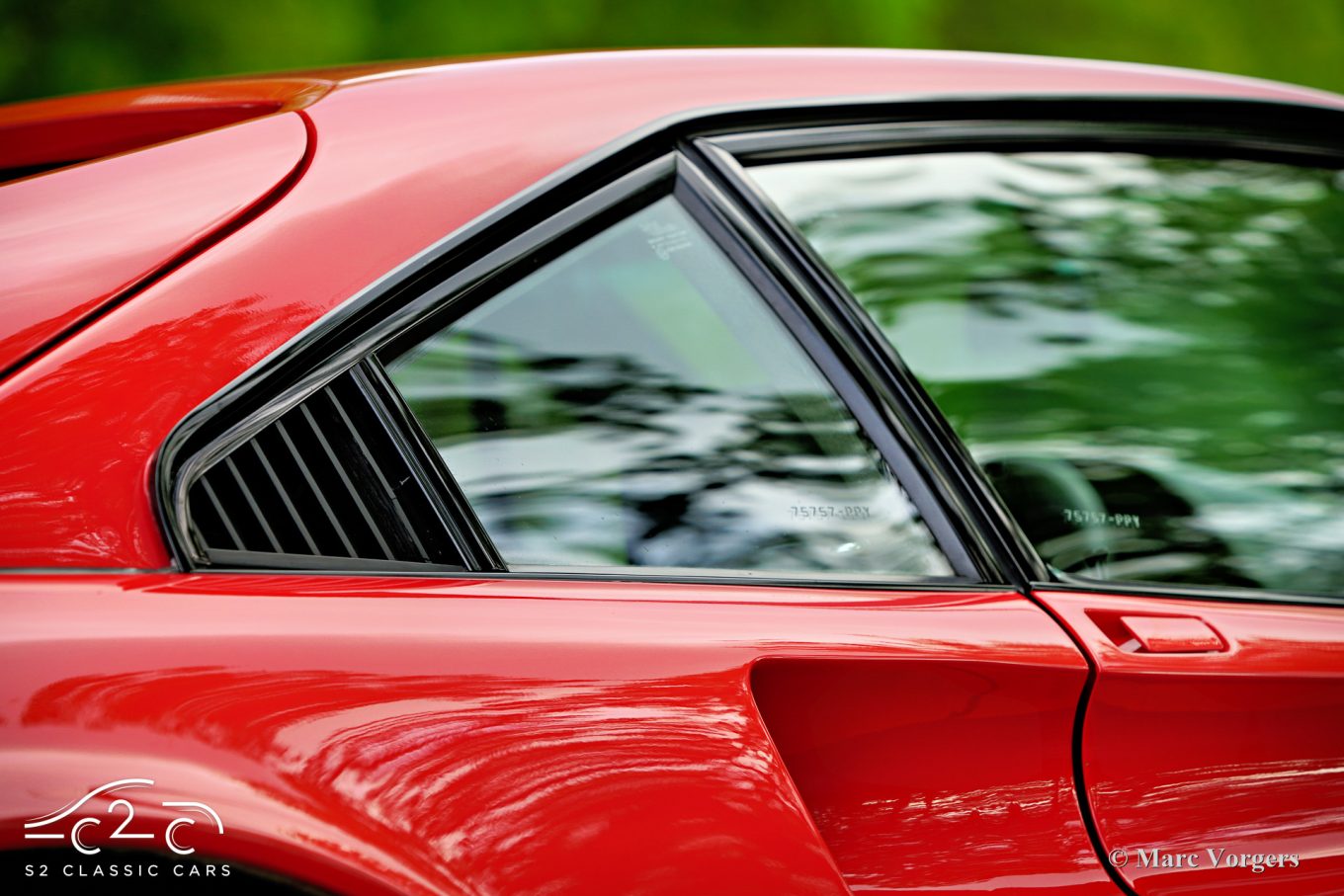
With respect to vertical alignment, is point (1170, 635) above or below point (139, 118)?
below

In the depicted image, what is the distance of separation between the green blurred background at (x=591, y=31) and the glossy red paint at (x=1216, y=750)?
343 cm

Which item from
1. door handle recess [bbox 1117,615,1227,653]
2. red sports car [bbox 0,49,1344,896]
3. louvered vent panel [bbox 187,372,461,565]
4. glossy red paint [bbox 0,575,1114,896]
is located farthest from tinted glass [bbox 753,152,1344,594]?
louvered vent panel [bbox 187,372,461,565]

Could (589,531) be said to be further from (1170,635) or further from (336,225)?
(1170,635)

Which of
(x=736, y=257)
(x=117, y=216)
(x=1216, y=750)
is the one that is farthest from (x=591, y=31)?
(x=1216, y=750)

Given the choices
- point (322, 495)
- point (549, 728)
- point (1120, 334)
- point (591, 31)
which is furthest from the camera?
point (591, 31)

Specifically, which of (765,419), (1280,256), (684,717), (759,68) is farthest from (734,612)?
(1280,256)

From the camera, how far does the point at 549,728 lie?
0.96 m

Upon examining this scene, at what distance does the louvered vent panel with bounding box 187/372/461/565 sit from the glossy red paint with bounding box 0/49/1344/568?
2.4 inches

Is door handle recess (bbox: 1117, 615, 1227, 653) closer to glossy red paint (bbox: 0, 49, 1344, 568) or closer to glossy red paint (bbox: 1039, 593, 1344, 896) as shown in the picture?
glossy red paint (bbox: 1039, 593, 1344, 896)

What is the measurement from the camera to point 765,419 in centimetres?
124

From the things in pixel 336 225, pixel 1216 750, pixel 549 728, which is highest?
pixel 336 225

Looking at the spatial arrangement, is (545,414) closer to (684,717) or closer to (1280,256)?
(684,717)

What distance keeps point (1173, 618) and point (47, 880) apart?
1.09 m

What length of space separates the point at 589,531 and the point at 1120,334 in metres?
1.04
